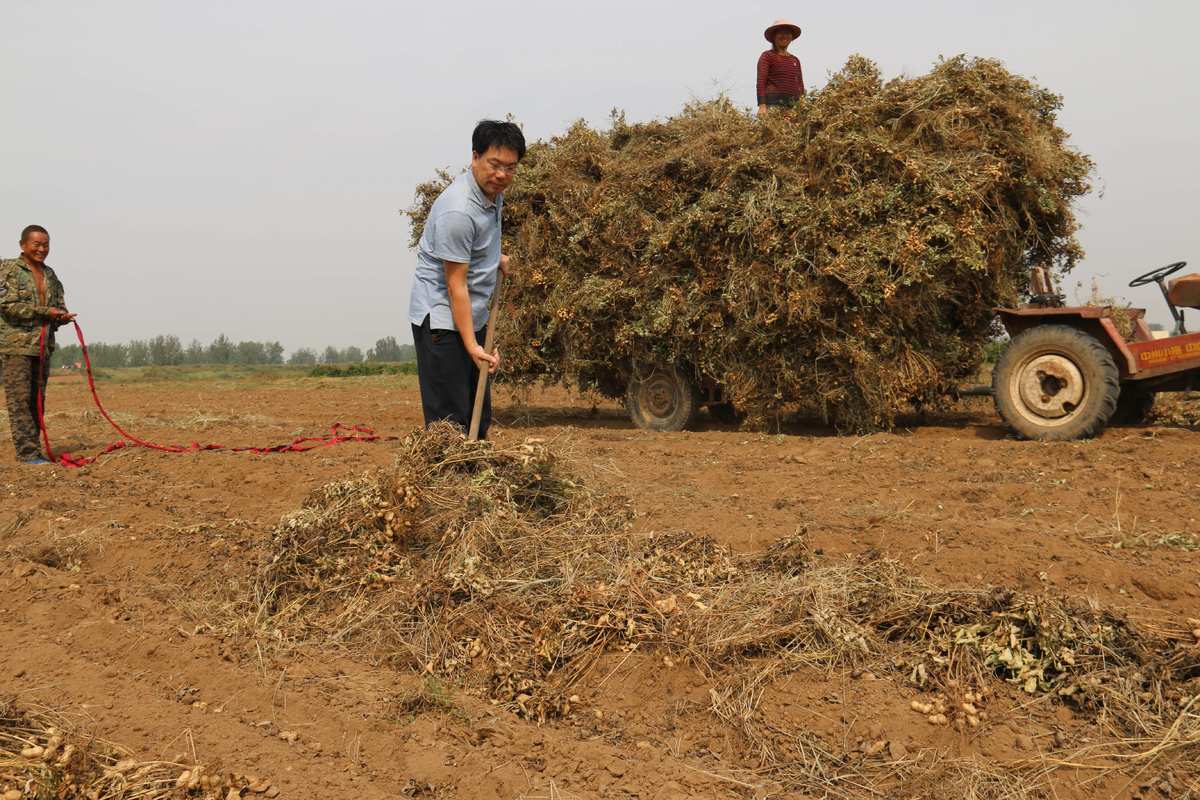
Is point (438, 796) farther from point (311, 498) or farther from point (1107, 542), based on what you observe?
point (1107, 542)

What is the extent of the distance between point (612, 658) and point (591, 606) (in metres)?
0.23

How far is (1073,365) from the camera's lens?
6684 millimetres

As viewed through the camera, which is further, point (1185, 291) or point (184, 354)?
point (184, 354)

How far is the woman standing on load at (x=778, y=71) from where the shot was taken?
811 centimetres

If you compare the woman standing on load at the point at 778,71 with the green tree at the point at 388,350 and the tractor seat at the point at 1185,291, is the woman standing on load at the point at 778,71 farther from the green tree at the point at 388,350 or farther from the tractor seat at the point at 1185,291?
the green tree at the point at 388,350

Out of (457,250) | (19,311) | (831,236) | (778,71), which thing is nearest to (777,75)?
(778,71)

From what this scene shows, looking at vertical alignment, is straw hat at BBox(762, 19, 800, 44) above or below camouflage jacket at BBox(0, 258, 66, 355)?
above

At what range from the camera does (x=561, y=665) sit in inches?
120

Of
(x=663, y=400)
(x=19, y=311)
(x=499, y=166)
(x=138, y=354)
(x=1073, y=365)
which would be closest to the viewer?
(x=499, y=166)

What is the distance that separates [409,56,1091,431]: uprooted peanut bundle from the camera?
22.1 feet

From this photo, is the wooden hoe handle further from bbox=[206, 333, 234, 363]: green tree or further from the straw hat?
bbox=[206, 333, 234, 363]: green tree

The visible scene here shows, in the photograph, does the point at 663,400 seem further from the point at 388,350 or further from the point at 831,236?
the point at 388,350

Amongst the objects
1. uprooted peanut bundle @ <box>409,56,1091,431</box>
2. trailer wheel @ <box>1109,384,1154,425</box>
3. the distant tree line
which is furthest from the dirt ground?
the distant tree line

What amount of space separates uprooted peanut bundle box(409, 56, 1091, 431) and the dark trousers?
359 centimetres
